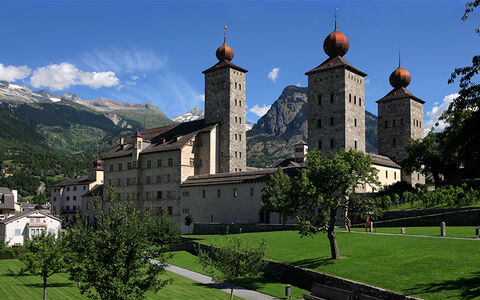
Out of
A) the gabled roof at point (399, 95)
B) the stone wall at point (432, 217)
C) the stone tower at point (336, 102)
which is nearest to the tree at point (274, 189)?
the stone tower at point (336, 102)

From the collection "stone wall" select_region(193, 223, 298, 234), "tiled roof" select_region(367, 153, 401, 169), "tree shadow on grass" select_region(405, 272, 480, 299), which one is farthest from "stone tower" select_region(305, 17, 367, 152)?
"tree shadow on grass" select_region(405, 272, 480, 299)

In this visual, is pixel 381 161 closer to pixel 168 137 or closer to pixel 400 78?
pixel 400 78

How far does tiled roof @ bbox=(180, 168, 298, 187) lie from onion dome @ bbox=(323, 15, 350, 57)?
17.6m

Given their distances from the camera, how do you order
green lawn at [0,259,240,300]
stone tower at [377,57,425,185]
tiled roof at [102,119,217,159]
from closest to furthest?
green lawn at [0,259,240,300], stone tower at [377,57,425,185], tiled roof at [102,119,217,159]

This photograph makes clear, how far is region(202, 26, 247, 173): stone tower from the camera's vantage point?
7981cm

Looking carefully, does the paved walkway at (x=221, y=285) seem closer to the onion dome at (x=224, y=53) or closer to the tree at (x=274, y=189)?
the tree at (x=274, y=189)

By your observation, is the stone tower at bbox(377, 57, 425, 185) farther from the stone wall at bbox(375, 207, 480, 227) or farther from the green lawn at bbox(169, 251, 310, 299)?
the green lawn at bbox(169, 251, 310, 299)

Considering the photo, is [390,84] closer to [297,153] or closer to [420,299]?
[297,153]

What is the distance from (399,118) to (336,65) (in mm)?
23131

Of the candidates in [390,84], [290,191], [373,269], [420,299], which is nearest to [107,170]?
[390,84]

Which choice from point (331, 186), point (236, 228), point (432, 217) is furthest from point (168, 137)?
point (331, 186)

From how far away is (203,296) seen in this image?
32.2 m

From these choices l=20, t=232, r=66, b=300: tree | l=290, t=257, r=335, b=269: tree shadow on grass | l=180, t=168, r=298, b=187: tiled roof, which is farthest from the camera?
l=180, t=168, r=298, b=187: tiled roof

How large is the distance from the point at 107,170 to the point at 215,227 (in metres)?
37.8
